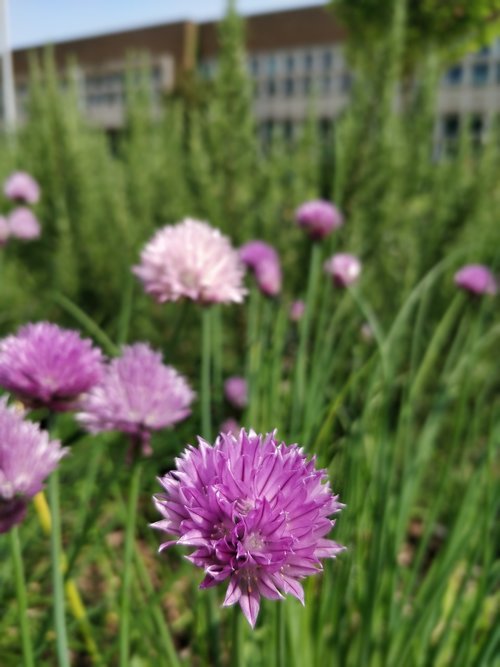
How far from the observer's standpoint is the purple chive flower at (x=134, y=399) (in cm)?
56

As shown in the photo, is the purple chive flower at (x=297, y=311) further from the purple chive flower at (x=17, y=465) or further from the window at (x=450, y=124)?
the window at (x=450, y=124)

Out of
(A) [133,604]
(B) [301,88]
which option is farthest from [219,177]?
(B) [301,88]

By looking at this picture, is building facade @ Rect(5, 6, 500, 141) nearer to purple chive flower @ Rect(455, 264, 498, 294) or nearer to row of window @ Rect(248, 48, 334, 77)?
row of window @ Rect(248, 48, 334, 77)

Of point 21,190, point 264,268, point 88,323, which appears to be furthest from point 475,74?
point 88,323

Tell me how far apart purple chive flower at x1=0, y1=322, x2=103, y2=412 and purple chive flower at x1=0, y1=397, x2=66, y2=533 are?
0.07m

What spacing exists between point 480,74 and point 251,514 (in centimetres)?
1520

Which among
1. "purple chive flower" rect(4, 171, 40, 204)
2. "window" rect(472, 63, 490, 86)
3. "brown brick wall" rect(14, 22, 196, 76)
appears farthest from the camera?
"brown brick wall" rect(14, 22, 196, 76)

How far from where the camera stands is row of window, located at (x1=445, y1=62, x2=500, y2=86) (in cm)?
1324

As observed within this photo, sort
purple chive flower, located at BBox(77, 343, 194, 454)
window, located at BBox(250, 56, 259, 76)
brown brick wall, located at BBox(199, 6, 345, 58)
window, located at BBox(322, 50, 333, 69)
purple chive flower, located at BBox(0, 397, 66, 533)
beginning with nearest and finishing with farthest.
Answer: purple chive flower, located at BBox(0, 397, 66, 533) < purple chive flower, located at BBox(77, 343, 194, 454) < window, located at BBox(322, 50, 333, 69) < brown brick wall, located at BBox(199, 6, 345, 58) < window, located at BBox(250, 56, 259, 76)

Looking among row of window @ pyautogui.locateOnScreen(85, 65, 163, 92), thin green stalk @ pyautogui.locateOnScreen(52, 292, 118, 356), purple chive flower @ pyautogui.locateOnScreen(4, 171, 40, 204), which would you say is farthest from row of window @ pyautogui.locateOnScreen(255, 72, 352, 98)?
thin green stalk @ pyautogui.locateOnScreen(52, 292, 118, 356)

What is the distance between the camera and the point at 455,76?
14.5m

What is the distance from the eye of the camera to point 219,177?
1805 mm

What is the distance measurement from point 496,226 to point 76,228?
1296mm

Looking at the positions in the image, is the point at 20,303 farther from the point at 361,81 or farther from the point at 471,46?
the point at 471,46
